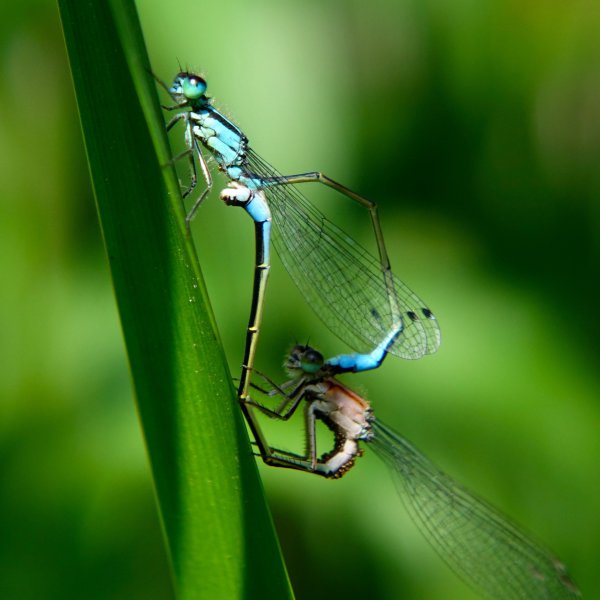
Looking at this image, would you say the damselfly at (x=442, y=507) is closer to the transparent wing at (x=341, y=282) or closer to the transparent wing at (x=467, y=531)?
the transparent wing at (x=467, y=531)

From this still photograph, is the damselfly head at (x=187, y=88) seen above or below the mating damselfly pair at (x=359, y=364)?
above

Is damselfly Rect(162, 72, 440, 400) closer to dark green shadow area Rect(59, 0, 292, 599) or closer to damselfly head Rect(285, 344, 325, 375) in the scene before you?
damselfly head Rect(285, 344, 325, 375)

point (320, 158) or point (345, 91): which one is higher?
point (345, 91)

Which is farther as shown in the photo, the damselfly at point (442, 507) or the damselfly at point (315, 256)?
the damselfly at point (442, 507)

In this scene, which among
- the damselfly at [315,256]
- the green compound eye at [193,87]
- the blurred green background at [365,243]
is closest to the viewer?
the green compound eye at [193,87]

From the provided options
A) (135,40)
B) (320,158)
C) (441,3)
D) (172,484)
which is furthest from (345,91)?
(172,484)

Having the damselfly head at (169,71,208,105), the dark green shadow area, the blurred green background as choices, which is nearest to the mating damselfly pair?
the damselfly head at (169,71,208,105)

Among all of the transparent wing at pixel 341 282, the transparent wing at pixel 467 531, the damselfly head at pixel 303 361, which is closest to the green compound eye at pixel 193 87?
the transparent wing at pixel 341 282

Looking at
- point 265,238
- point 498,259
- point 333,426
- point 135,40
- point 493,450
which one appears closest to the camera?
point 135,40

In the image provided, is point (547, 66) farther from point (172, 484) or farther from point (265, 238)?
point (172, 484)
